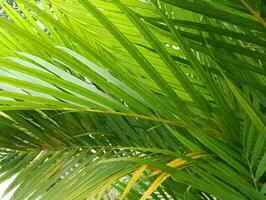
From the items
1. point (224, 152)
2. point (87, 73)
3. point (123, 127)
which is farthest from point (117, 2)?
point (123, 127)

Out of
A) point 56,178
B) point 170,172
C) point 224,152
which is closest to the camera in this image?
point 170,172

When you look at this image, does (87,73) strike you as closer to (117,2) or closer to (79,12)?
(117,2)

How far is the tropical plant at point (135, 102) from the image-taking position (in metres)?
0.44

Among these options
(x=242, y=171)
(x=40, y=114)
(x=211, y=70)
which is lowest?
(x=242, y=171)

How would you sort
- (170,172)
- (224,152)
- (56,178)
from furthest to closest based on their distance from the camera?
1. (56,178)
2. (224,152)
3. (170,172)

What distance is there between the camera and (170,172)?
0.42m

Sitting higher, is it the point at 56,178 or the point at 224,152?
the point at 56,178

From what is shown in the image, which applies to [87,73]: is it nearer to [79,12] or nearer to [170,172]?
[170,172]

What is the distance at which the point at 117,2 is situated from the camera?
422 mm

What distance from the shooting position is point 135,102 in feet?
1.68

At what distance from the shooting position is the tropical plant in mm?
443

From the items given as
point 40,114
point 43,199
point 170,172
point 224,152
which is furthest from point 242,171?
point 40,114

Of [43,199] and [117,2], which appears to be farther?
[43,199]

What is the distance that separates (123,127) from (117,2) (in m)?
0.33
